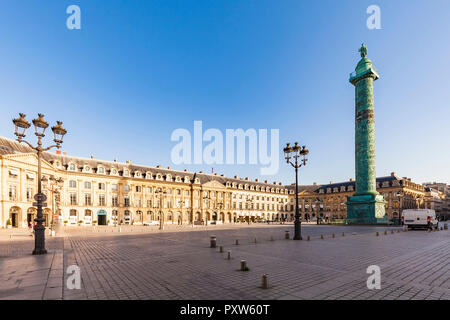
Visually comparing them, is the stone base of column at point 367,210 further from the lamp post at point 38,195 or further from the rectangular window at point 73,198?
the rectangular window at point 73,198

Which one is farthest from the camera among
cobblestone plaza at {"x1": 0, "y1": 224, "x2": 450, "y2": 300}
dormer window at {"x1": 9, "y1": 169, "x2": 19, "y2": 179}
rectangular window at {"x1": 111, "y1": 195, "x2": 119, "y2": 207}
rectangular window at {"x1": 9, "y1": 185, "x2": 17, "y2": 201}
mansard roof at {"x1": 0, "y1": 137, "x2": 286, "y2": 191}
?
rectangular window at {"x1": 111, "y1": 195, "x2": 119, "y2": 207}

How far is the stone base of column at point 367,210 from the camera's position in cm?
3922

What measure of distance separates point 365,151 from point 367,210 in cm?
965

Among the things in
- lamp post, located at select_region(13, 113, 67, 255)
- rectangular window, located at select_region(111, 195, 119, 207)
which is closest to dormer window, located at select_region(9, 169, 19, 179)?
rectangular window, located at select_region(111, 195, 119, 207)

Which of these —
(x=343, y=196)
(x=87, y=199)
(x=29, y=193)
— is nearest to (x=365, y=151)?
(x=343, y=196)

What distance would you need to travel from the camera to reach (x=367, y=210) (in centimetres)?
4006

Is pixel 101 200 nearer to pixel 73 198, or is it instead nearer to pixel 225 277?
pixel 73 198

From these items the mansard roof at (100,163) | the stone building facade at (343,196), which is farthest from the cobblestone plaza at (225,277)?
the stone building facade at (343,196)

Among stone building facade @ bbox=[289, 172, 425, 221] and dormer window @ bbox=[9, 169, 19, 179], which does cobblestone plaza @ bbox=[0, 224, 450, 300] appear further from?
stone building facade @ bbox=[289, 172, 425, 221]

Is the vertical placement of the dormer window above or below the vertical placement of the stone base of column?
above

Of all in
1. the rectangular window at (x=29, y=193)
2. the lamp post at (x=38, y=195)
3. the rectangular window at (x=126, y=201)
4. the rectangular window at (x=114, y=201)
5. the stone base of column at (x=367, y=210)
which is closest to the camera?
the lamp post at (x=38, y=195)

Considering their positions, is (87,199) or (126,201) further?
(126,201)

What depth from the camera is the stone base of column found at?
3922cm
